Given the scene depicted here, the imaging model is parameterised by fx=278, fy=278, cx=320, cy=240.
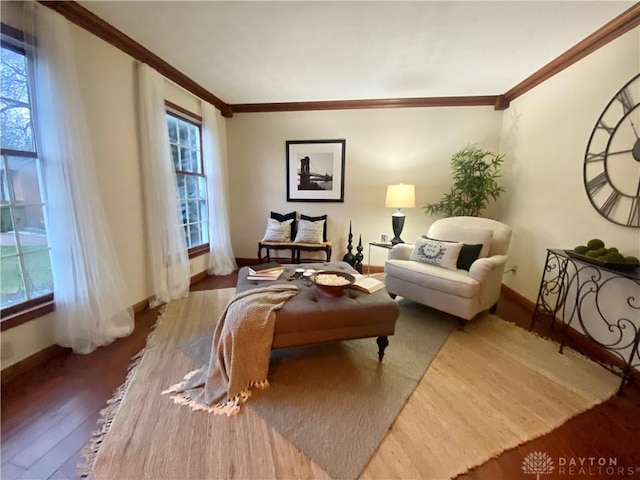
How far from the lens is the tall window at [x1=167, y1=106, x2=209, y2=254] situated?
131 inches

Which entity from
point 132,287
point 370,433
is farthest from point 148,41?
point 370,433

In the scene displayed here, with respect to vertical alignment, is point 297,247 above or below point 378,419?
above

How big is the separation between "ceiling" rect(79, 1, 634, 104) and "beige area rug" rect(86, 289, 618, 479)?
2472 mm

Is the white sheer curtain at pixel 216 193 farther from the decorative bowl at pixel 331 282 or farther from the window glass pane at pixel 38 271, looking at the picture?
the decorative bowl at pixel 331 282

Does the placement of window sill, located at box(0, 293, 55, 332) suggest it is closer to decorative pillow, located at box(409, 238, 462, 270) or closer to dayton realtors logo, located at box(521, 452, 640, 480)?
dayton realtors logo, located at box(521, 452, 640, 480)

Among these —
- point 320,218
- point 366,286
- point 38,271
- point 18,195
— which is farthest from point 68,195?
point 320,218

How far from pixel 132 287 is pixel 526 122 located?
180 inches

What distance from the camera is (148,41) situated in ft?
7.98

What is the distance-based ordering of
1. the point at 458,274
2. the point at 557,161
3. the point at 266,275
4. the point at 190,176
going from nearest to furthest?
the point at 266,275
the point at 458,274
the point at 557,161
the point at 190,176

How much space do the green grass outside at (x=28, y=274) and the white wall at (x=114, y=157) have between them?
0.66ft

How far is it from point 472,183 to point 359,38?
2.15 meters

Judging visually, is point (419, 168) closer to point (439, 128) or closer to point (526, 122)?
point (439, 128)

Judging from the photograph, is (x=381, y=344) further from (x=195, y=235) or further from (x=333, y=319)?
(x=195, y=235)

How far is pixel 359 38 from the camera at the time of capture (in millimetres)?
2305
